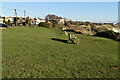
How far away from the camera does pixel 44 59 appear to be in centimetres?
699

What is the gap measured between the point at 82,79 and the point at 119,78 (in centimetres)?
185

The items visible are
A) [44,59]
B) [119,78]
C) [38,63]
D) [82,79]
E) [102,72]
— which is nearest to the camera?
[82,79]

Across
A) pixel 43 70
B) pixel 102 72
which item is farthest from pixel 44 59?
pixel 102 72

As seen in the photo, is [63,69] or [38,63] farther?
[38,63]

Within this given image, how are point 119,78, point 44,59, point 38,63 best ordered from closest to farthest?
point 119,78, point 38,63, point 44,59

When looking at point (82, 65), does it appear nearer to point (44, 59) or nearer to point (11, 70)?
point (44, 59)

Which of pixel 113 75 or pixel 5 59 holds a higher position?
pixel 5 59

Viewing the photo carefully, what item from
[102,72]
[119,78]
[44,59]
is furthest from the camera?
[44,59]

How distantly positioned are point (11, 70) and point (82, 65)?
3750 mm

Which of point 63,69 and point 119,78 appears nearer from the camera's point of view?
point 119,78

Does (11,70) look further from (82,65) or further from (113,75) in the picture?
(113,75)

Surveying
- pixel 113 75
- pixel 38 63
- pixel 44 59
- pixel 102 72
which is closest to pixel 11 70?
pixel 38 63

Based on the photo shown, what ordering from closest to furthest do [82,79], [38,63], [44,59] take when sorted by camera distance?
[82,79] < [38,63] < [44,59]

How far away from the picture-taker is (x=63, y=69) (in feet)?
18.8
